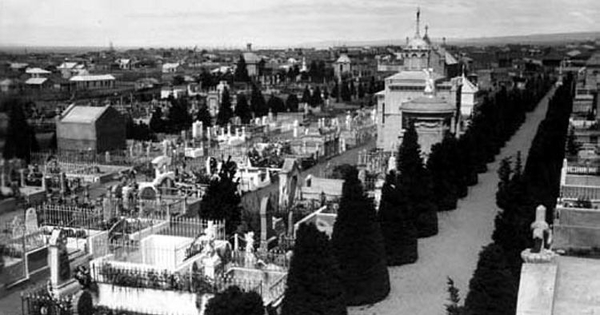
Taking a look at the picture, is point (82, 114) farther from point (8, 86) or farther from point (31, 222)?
point (8, 86)

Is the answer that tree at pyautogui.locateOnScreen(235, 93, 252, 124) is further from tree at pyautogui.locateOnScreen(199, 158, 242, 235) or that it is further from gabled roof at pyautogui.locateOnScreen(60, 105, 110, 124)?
tree at pyautogui.locateOnScreen(199, 158, 242, 235)

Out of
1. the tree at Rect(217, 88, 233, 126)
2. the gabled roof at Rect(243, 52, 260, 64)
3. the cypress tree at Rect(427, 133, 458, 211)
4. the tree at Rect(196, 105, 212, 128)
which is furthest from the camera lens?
the gabled roof at Rect(243, 52, 260, 64)

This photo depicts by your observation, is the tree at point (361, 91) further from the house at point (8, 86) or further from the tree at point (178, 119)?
the house at point (8, 86)

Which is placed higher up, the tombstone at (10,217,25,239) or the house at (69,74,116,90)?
the house at (69,74,116,90)

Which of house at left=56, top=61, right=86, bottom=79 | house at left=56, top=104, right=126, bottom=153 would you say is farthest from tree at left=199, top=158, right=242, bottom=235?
house at left=56, top=61, right=86, bottom=79

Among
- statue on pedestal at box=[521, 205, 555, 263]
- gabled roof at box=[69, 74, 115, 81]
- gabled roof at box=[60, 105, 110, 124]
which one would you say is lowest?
statue on pedestal at box=[521, 205, 555, 263]

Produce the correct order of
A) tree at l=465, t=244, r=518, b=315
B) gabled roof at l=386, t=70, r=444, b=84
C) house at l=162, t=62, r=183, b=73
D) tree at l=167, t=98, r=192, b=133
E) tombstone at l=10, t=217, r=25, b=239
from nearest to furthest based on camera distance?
tree at l=465, t=244, r=518, b=315 → tombstone at l=10, t=217, r=25, b=239 → gabled roof at l=386, t=70, r=444, b=84 → tree at l=167, t=98, r=192, b=133 → house at l=162, t=62, r=183, b=73
